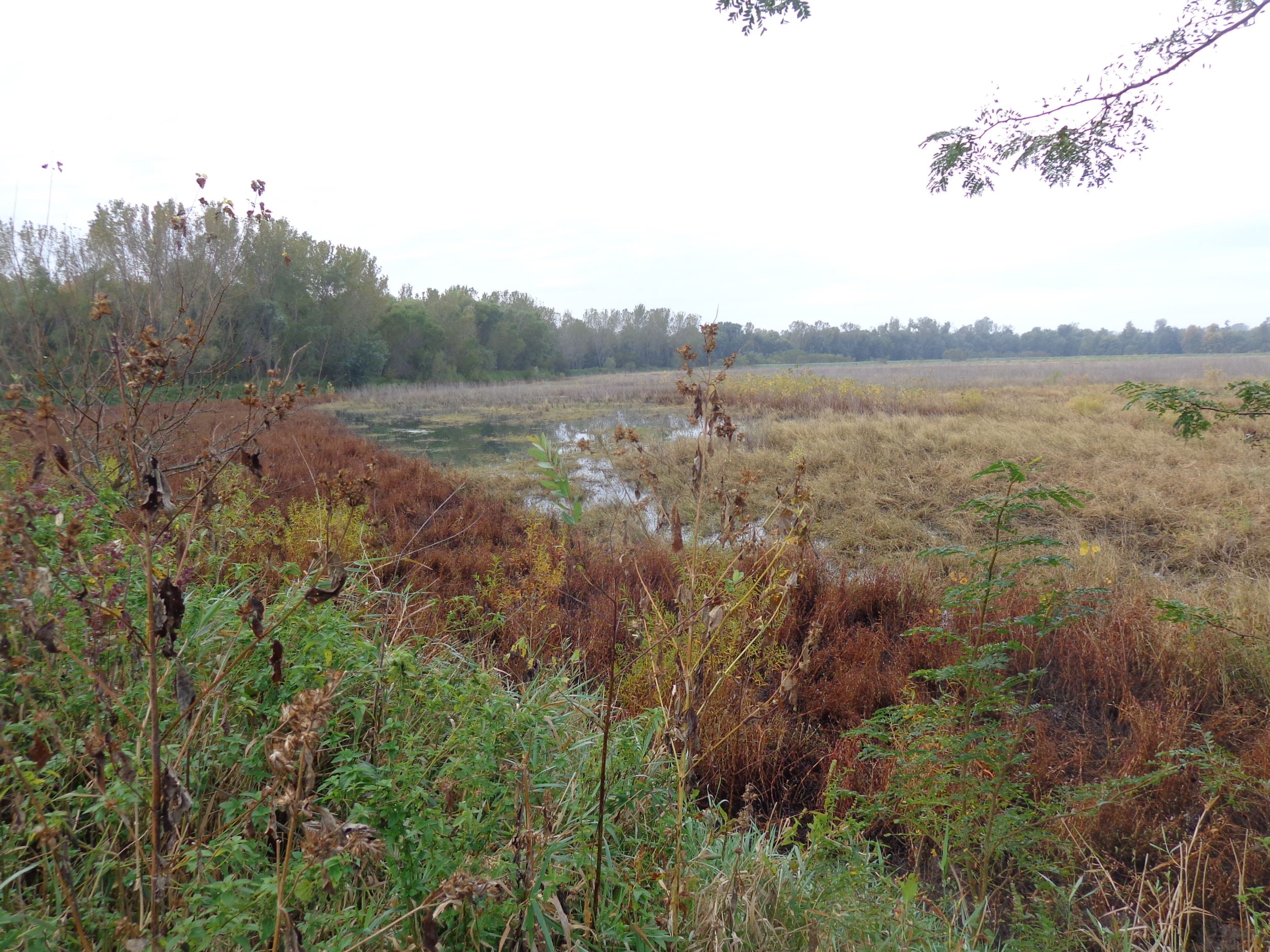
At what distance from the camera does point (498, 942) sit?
154 centimetres

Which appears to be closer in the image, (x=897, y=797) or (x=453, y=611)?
(x=897, y=797)

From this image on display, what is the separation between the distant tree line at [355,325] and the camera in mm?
4914

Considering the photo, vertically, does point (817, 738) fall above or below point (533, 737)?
below

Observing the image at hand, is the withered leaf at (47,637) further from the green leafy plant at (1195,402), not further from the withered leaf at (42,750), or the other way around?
the green leafy plant at (1195,402)

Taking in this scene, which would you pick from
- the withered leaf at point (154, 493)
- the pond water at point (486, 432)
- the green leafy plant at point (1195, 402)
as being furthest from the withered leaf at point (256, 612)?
the pond water at point (486, 432)

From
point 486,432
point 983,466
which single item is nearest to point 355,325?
point 486,432

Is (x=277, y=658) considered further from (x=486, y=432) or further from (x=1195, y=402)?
(x=486, y=432)

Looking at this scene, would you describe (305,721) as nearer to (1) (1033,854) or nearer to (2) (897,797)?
(2) (897,797)

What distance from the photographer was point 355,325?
105 feet

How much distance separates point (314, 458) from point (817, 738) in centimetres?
877

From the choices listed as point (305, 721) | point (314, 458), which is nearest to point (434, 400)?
point (314, 458)

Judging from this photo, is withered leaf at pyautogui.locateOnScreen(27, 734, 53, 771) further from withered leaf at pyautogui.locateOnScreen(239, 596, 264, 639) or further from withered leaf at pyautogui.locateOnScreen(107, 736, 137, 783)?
withered leaf at pyautogui.locateOnScreen(239, 596, 264, 639)

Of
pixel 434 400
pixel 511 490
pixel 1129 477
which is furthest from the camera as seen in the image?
pixel 434 400

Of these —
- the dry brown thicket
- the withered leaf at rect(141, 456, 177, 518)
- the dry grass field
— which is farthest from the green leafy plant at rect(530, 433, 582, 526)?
the dry grass field
